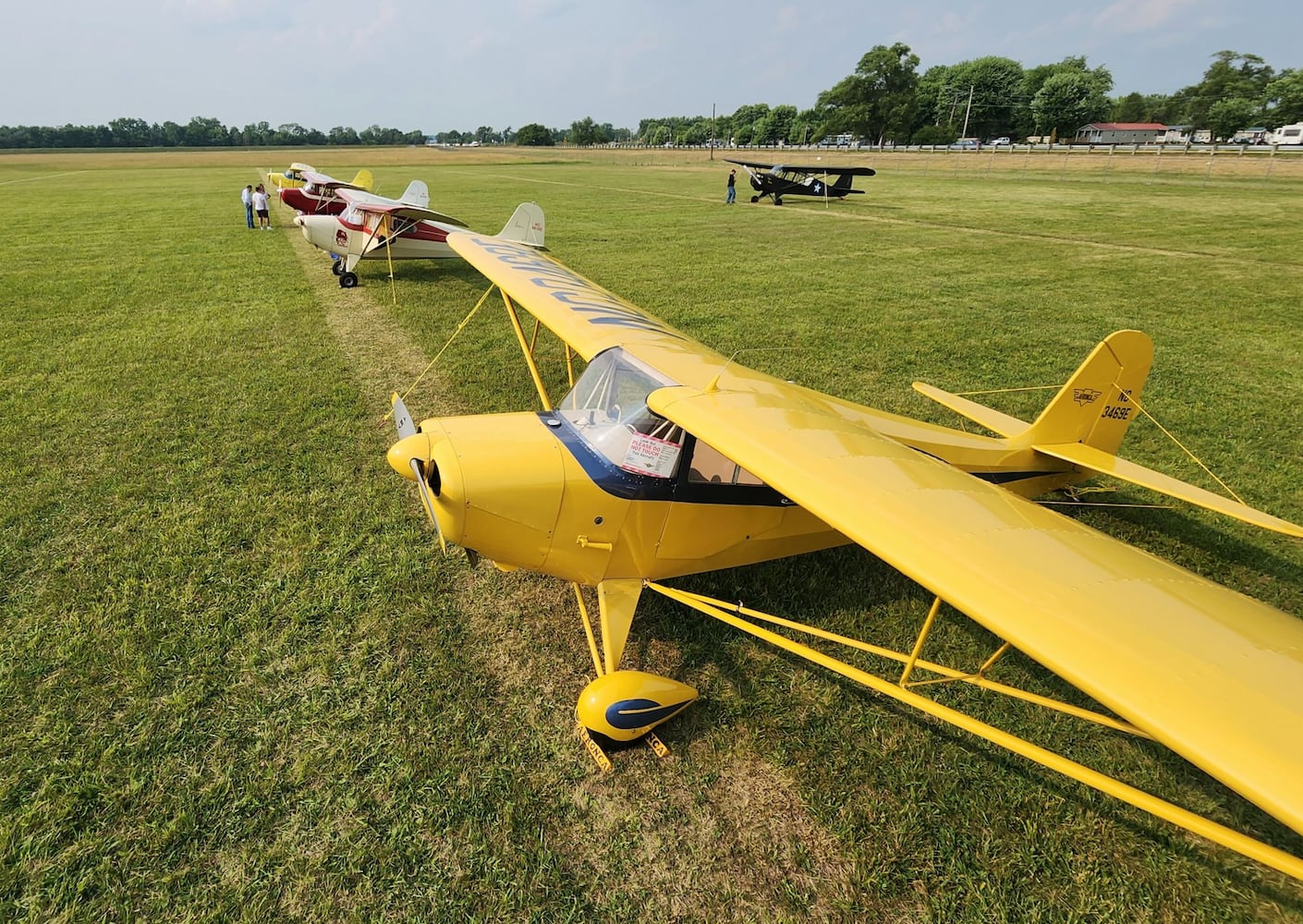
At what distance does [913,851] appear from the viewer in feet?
9.50

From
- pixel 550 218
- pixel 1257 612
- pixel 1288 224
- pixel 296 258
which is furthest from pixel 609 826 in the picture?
pixel 1288 224

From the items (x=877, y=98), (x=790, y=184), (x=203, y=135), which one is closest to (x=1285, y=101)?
(x=877, y=98)

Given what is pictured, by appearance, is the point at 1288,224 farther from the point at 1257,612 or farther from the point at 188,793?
the point at 188,793

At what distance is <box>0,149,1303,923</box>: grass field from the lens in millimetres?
2734

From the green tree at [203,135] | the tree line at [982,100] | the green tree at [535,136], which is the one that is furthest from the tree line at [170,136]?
the tree line at [982,100]

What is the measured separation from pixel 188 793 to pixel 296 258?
15.5 m

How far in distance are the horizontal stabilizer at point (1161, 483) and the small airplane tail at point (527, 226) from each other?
8.51 meters

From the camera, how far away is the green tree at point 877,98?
309 ft

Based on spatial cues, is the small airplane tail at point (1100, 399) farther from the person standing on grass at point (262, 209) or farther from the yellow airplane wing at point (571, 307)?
the person standing on grass at point (262, 209)

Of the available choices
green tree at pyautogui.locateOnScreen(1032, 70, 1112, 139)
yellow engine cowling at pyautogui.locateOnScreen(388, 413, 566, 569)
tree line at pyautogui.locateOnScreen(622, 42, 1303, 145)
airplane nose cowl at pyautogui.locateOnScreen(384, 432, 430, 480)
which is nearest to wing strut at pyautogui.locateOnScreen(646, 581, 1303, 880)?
yellow engine cowling at pyautogui.locateOnScreen(388, 413, 566, 569)

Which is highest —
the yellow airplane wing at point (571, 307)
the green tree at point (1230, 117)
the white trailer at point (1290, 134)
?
the green tree at point (1230, 117)

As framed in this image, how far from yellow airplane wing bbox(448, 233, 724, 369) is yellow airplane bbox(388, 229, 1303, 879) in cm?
4

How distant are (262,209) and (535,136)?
127m

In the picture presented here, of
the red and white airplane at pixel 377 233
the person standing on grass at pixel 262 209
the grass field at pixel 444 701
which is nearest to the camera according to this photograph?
the grass field at pixel 444 701
